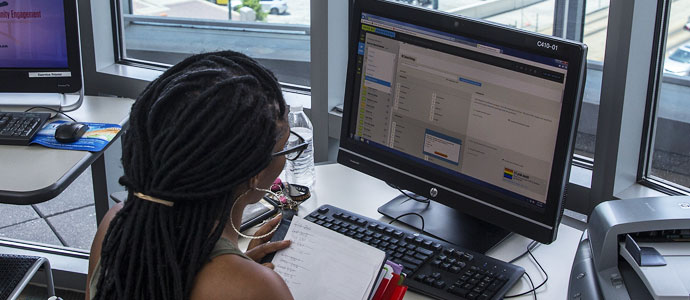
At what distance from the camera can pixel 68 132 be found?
6.24 ft

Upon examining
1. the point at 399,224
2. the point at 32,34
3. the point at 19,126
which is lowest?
the point at 399,224

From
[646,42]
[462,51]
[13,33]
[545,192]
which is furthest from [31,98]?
[646,42]

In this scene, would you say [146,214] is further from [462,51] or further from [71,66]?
[71,66]

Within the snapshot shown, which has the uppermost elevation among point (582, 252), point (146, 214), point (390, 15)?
point (390, 15)

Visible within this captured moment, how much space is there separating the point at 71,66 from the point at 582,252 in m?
1.57

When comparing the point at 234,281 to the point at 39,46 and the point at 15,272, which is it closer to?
the point at 15,272

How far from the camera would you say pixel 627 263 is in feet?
3.93

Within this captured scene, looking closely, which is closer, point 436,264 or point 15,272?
point 436,264

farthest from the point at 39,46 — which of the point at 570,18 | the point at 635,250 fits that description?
the point at 635,250

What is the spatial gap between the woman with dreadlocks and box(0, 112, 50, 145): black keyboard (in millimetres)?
969

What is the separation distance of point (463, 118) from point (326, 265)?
1.38ft

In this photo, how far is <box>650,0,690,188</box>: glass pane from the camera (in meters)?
1.59

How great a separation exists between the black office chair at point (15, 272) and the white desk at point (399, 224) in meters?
0.76

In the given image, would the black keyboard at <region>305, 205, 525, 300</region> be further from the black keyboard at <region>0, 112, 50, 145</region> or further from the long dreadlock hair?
the black keyboard at <region>0, 112, 50, 145</region>
